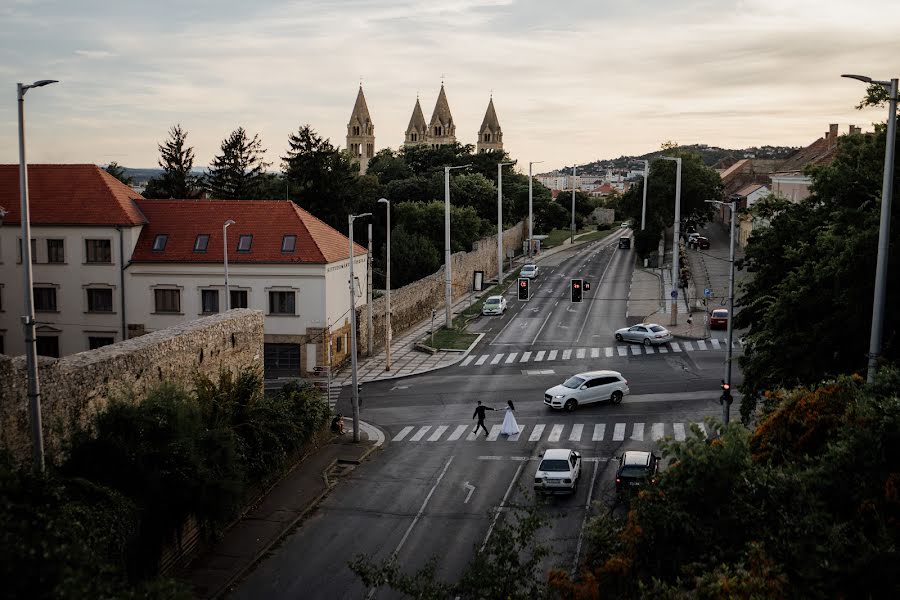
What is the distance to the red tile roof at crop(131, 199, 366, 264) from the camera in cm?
4775

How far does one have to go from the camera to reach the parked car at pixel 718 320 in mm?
54475

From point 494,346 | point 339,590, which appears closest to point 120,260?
point 494,346

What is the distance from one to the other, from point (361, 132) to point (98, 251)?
130 metres

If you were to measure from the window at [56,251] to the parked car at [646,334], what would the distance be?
32.4 meters

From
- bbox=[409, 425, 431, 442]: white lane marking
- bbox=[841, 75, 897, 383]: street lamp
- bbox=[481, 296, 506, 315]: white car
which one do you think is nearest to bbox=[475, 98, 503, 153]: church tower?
bbox=[481, 296, 506, 315]: white car

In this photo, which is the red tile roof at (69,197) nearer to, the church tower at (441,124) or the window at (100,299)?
the window at (100,299)

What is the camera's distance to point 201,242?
4859 cm

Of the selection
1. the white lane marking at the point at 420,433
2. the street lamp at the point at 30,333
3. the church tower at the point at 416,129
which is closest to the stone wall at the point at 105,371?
the street lamp at the point at 30,333

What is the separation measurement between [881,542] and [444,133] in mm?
157102

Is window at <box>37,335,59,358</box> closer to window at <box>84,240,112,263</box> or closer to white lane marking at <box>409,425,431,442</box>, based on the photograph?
window at <box>84,240,112,263</box>

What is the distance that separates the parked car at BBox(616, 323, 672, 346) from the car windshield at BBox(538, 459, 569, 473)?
83.0ft

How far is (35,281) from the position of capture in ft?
159

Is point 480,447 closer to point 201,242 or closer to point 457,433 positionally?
point 457,433

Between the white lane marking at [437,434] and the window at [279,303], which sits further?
the window at [279,303]
